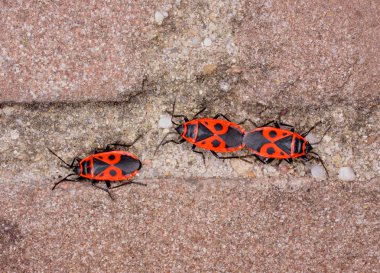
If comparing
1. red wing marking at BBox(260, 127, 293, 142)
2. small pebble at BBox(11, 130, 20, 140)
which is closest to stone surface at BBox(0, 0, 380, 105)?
small pebble at BBox(11, 130, 20, 140)

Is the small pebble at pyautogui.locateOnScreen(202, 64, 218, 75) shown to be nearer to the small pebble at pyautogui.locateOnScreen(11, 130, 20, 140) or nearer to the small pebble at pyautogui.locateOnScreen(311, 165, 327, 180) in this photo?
the small pebble at pyautogui.locateOnScreen(311, 165, 327, 180)

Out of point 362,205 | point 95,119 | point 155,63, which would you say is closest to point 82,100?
point 95,119

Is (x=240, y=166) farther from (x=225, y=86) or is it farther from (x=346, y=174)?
(x=346, y=174)

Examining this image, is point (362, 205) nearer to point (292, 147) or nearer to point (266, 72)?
point (292, 147)

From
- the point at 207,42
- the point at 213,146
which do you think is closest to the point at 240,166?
the point at 213,146

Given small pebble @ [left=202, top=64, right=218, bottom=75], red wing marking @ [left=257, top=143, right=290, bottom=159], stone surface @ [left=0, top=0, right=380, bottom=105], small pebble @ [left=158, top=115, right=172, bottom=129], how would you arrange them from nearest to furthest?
stone surface @ [left=0, top=0, right=380, bottom=105] < small pebble @ [left=202, top=64, right=218, bottom=75] < small pebble @ [left=158, top=115, right=172, bottom=129] < red wing marking @ [left=257, top=143, right=290, bottom=159]

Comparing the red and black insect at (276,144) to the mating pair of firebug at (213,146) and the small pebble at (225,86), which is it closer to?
the mating pair of firebug at (213,146)
